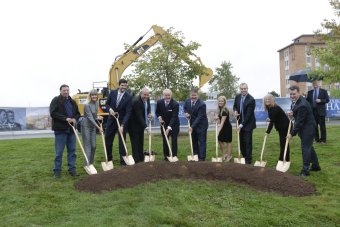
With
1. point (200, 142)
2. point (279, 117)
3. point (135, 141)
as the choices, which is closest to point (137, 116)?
point (135, 141)

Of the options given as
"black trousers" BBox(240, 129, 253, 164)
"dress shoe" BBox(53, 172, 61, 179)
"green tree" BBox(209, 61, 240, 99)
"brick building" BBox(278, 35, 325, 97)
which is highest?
"brick building" BBox(278, 35, 325, 97)

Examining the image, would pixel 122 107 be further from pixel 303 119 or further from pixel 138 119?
pixel 303 119

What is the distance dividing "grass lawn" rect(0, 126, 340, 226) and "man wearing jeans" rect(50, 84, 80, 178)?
0.33 m

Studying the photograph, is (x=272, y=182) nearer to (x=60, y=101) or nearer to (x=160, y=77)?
(x=60, y=101)

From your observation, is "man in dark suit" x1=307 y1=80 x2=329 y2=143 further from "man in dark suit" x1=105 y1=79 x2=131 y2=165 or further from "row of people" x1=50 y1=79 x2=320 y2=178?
"man in dark suit" x1=105 y1=79 x2=131 y2=165

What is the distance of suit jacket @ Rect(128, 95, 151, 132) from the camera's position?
898cm

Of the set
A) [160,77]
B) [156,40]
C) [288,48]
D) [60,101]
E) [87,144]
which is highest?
[288,48]

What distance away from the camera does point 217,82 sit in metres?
52.5

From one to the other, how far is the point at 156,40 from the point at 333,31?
23.1 feet

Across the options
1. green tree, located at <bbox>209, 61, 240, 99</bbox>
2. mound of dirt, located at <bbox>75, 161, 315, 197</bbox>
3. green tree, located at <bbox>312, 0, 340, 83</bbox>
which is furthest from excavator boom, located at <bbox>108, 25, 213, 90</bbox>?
green tree, located at <bbox>209, 61, 240, 99</bbox>

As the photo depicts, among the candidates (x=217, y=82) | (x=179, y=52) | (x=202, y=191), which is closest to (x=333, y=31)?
(x=179, y=52)

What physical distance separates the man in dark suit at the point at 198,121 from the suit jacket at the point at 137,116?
1.00m

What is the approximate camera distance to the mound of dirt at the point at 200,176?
6.88m

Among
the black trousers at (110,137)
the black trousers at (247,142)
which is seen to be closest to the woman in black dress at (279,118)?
the black trousers at (247,142)
